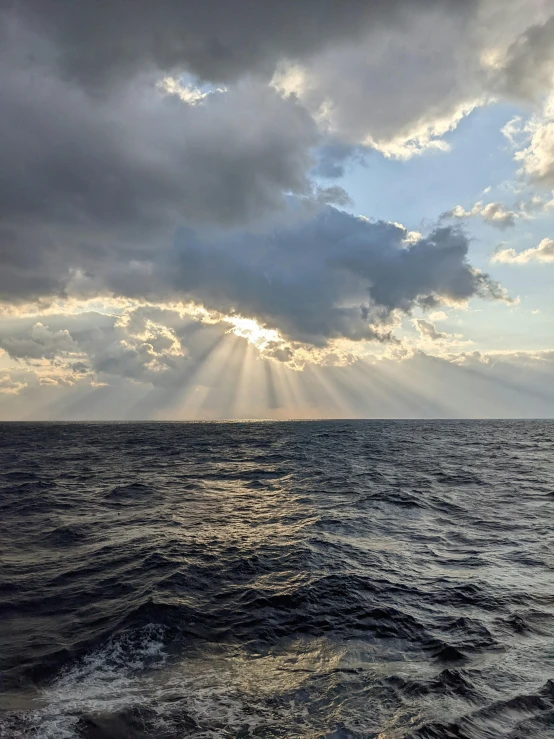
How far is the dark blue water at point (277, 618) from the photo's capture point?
23.8 ft

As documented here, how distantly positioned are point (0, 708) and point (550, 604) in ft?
40.9

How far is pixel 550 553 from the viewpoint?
15.5 m

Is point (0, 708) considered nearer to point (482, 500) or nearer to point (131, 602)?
point (131, 602)

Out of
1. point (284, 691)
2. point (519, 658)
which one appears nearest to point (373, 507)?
point (519, 658)

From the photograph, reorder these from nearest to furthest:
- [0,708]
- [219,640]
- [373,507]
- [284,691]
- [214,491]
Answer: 1. [0,708]
2. [284,691]
3. [219,640]
4. [373,507]
5. [214,491]

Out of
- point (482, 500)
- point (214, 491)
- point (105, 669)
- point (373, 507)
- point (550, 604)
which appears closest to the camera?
point (105, 669)

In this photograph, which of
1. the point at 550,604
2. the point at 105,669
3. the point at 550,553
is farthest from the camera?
the point at 550,553

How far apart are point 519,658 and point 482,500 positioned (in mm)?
17550

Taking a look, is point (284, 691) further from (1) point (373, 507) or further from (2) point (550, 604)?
(1) point (373, 507)

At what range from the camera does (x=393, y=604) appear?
38.1 feet

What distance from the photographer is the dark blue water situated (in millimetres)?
7250

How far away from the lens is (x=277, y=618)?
1091cm

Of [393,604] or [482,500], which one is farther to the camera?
[482,500]

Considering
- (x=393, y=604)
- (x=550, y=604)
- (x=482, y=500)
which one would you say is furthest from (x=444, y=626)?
(x=482, y=500)
